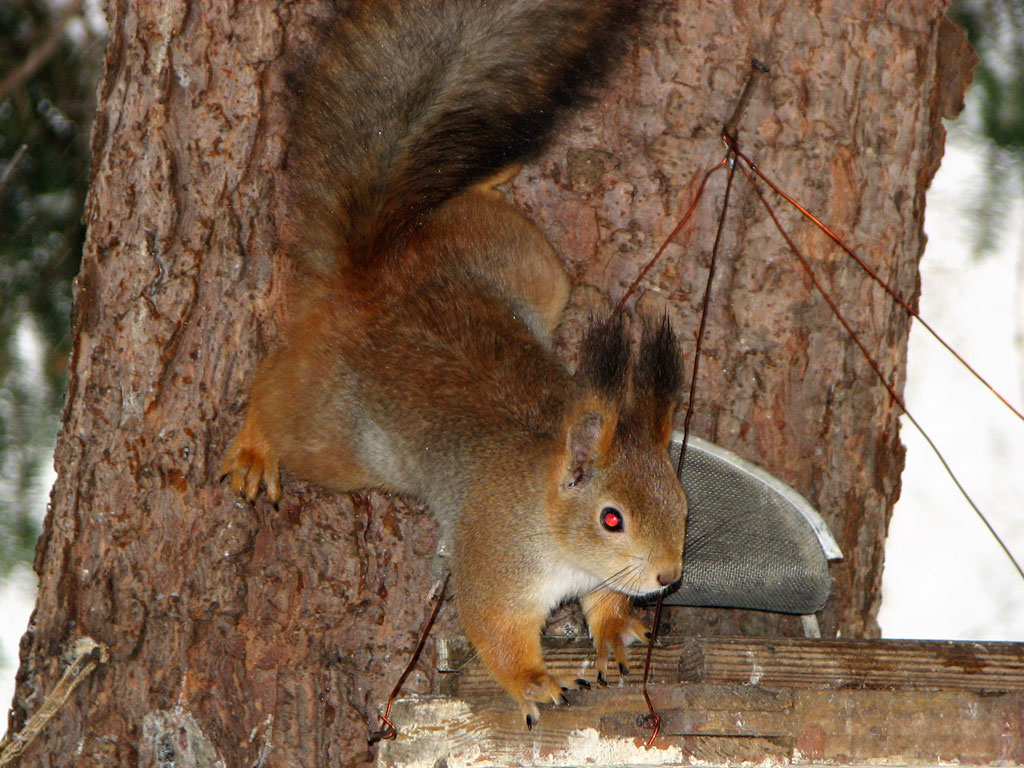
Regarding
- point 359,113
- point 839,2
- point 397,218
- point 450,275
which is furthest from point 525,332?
point 839,2

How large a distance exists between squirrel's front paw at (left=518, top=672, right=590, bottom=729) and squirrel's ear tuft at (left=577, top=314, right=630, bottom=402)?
410 mm

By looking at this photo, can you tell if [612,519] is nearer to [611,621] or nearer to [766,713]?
[611,621]

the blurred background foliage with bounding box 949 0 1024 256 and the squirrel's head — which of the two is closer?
the squirrel's head

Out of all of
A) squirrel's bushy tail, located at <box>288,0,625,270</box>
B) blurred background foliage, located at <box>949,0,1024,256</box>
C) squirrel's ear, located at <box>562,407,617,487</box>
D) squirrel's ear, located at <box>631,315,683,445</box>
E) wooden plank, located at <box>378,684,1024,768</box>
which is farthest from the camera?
blurred background foliage, located at <box>949,0,1024,256</box>

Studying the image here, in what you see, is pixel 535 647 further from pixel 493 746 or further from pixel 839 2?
pixel 839 2

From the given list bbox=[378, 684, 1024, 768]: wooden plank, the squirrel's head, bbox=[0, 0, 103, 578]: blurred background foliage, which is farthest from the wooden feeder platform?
bbox=[0, 0, 103, 578]: blurred background foliage

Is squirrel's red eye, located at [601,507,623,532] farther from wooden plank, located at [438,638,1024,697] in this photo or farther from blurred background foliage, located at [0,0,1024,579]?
blurred background foliage, located at [0,0,1024,579]

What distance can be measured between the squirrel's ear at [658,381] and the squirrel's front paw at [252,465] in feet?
1.88

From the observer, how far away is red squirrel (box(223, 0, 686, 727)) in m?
1.66

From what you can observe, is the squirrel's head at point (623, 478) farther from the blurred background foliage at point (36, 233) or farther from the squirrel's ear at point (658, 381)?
the blurred background foliage at point (36, 233)

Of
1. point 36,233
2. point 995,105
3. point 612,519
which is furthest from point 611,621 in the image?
point 995,105

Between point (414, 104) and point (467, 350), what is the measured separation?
0.46 m

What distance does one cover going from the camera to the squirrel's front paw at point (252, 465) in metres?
1.76

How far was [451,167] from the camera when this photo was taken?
1896mm
